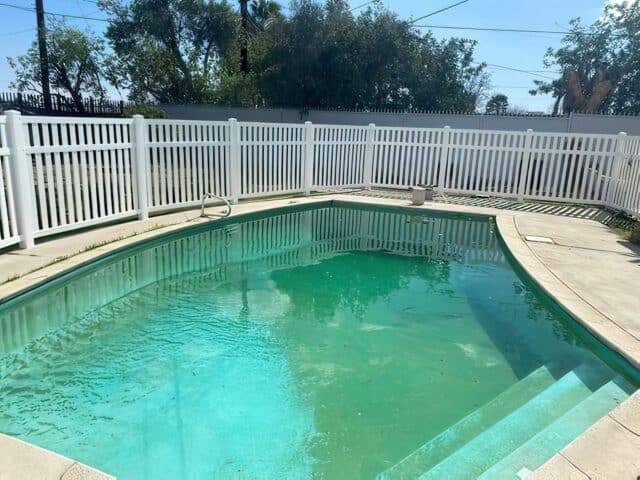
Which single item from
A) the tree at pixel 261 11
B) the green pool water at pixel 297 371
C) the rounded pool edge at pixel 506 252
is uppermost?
the tree at pixel 261 11

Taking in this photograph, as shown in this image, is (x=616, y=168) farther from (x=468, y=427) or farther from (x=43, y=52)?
(x=43, y=52)

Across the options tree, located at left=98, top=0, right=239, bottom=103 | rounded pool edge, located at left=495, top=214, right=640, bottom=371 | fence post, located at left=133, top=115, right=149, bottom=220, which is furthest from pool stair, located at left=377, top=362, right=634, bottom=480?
tree, located at left=98, top=0, right=239, bottom=103

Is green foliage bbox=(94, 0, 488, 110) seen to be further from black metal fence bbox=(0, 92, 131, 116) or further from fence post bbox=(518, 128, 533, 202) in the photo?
fence post bbox=(518, 128, 533, 202)

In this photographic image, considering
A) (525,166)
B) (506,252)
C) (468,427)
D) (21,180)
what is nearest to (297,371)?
(468,427)

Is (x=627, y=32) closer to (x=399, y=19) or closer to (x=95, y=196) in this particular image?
(x=399, y=19)

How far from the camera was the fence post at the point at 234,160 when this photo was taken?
7523 mm

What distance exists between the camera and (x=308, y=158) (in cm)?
905

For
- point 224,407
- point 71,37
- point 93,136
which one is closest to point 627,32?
point 93,136

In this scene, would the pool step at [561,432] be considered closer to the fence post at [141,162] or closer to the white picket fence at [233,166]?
the white picket fence at [233,166]

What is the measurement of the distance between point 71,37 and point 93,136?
725 inches

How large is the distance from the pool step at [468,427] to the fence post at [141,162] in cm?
534

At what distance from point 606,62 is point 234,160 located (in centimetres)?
1917

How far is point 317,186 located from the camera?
9461 mm

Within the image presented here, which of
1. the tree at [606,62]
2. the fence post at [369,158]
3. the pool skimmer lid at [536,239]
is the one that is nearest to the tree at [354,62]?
the tree at [606,62]
